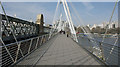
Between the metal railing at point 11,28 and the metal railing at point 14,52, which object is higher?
the metal railing at point 11,28

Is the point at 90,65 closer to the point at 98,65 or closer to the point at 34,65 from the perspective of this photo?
the point at 98,65

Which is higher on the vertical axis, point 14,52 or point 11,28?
point 11,28

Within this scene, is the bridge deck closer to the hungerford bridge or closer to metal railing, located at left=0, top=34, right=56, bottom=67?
the hungerford bridge

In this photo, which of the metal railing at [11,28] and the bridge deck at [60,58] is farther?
the metal railing at [11,28]

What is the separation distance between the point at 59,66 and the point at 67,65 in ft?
0.92

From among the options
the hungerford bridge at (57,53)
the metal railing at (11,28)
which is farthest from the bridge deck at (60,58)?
the metal railing at (11,28)

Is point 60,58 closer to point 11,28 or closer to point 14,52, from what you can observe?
point 11,28

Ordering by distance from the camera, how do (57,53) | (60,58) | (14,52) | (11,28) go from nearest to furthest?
(60,58) < (57,53) < (11,28) < (14,52)

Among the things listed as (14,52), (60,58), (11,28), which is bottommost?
(14,52)

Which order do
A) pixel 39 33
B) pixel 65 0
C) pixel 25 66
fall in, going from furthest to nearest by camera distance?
pixel 39 33
pixel 65 0
pixel 25 66

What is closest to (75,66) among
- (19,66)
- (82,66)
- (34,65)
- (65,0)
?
(82,66)

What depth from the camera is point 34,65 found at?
3133 mm

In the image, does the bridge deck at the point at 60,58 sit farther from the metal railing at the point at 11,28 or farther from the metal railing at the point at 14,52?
the metal railing at the point at 11,28

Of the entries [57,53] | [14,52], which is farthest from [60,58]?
[14,52]
